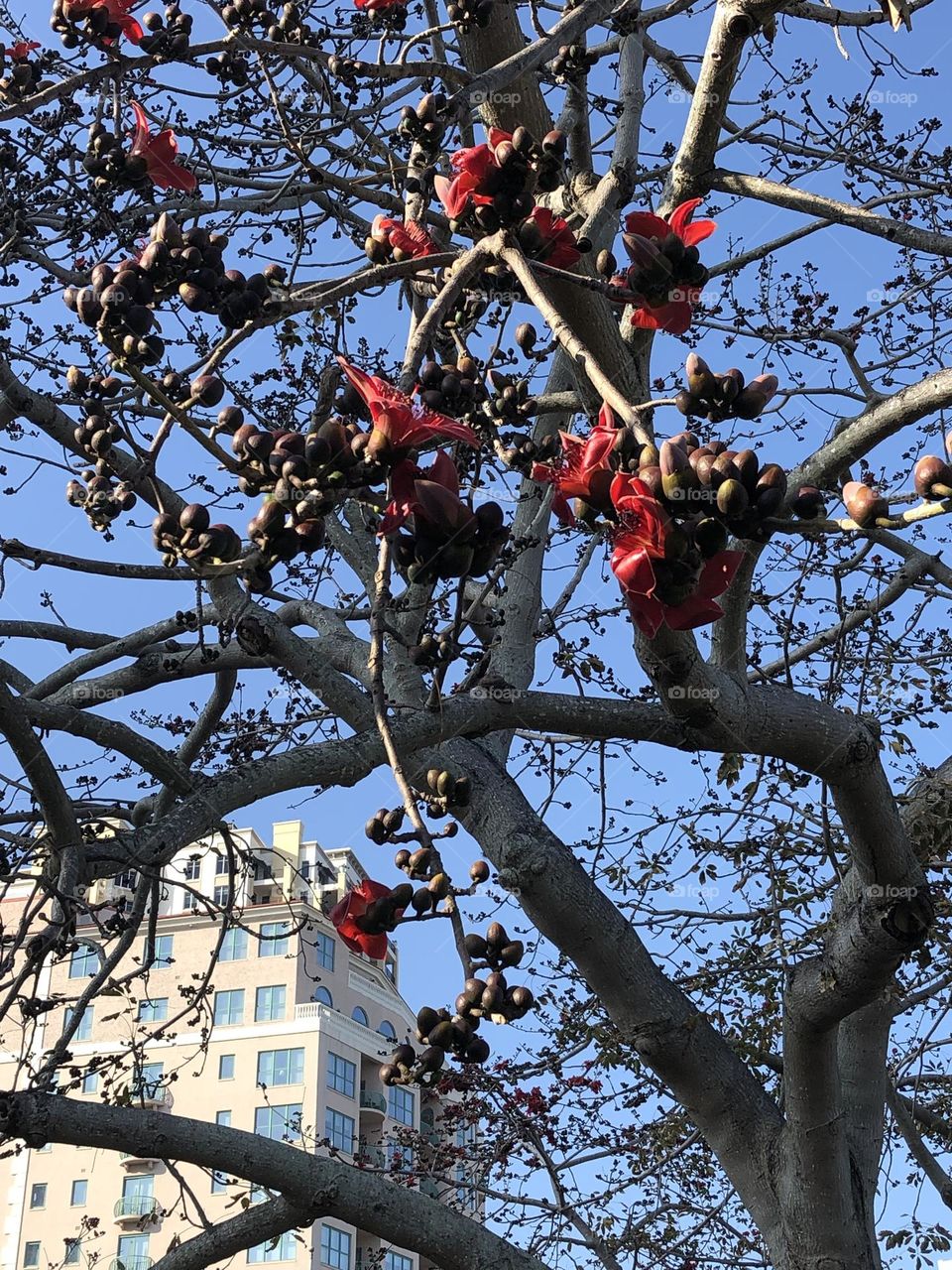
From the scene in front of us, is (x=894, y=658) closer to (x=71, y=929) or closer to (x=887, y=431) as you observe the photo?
(x=887, y=431)

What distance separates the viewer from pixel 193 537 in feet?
4.59

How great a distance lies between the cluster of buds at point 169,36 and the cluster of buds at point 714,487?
187 centimetres

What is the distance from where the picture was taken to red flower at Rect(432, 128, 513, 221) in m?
1.45

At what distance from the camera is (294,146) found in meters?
3.02

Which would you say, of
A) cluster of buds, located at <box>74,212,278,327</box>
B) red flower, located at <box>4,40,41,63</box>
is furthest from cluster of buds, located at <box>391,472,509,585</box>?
red flower, located at <box>4,40,41,63</box>

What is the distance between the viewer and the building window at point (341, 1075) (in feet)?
85.4

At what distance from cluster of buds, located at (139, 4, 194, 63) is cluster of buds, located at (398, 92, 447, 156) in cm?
119

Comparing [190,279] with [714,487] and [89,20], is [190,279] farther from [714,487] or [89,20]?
[89,20]

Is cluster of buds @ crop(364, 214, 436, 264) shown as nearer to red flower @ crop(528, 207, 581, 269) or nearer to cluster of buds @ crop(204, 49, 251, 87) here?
red flower @ crop(528, 207, 581, 269)

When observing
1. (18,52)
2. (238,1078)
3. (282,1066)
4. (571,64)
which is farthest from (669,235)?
(238,1078)

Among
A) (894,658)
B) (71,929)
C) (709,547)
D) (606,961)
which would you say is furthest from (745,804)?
(709,547)

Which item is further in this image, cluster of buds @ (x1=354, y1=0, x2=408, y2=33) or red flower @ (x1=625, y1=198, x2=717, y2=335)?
cluster of buds @ (x1=354, y1=0, x2=408, y2=33)

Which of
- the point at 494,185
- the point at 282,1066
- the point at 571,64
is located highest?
the point at 282,1066

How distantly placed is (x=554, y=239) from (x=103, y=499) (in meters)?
0.66
